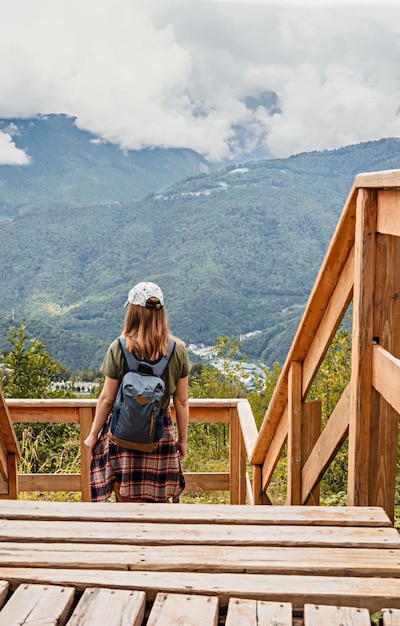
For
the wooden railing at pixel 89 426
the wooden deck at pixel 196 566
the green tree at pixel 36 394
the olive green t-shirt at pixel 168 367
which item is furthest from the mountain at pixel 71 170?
the wooden deck at pixel 196 566

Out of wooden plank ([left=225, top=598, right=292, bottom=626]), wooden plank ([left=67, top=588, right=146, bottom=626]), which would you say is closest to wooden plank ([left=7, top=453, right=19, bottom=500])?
wooden plank ([left=67, top=588, right=146, bottom=626])

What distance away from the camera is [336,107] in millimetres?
153875

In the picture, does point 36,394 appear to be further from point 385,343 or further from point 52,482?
point 385,343

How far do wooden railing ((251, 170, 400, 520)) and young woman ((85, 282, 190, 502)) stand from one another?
1.90ft

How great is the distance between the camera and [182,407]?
2738 millimetres

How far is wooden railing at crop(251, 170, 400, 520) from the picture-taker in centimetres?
168

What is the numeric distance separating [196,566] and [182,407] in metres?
1.26

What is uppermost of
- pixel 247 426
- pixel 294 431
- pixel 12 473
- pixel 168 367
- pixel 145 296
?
pixel 145 296

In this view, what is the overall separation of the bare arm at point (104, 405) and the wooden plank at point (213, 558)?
99 centimetres

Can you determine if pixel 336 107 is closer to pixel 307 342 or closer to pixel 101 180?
pixel 101 180

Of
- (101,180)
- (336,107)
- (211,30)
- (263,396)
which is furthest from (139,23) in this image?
(263,396)

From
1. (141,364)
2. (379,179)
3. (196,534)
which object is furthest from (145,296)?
(379,179)

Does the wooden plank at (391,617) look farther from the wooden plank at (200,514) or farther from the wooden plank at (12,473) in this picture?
the wooden plank at (12,473)

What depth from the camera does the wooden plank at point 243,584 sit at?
1.35m
